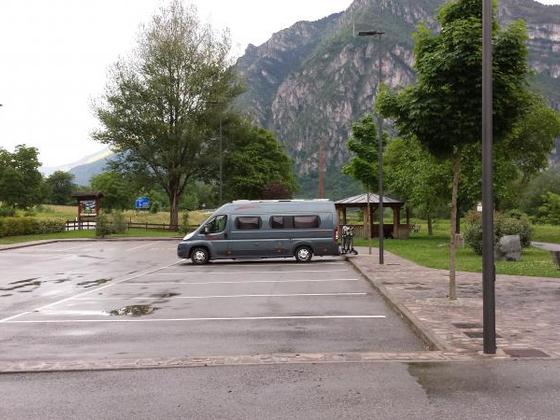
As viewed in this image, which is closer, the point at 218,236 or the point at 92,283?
the point at 92,283

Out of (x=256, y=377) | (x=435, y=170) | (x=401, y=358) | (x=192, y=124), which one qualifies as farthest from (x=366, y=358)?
(x=192, y=124)

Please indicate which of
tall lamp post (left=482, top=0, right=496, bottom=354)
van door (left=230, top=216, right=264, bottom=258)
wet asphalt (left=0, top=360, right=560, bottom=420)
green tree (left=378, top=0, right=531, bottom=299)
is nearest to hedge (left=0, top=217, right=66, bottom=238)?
van door (left=230, top=216, right=264, bottom=258)

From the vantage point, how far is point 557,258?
1728 cm

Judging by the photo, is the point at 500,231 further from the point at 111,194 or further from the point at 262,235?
the point at 111,194

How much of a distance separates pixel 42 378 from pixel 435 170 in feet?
114

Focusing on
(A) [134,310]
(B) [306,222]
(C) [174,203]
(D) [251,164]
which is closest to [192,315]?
→ (A) [134,310]

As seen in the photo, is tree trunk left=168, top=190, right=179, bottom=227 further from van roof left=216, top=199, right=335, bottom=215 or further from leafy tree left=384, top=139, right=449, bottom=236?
van roof left=216, top=199, right=335, bottom=215

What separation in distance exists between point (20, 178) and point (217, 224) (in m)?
63.3

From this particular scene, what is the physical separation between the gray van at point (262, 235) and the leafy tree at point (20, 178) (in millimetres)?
61416

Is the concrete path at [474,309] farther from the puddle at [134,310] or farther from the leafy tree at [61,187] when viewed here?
the leafy tree at [61,187]

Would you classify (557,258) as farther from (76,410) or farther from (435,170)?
(435,170)

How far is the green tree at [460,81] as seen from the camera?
10367 millimetres

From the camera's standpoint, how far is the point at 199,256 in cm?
2350

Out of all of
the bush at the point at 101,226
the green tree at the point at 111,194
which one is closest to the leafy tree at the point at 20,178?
the green tree at the point at 111,194
